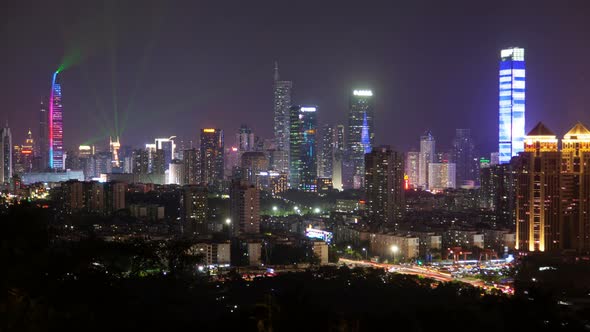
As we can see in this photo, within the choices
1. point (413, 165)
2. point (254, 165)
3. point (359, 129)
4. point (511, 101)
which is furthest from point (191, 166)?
point (511, 101)

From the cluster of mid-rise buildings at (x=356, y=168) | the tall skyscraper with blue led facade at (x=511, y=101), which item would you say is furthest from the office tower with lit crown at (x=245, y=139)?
the tall skyscraper with blue led facade at (x=511, y=101)

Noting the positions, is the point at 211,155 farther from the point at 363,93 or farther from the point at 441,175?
the point at 441,175

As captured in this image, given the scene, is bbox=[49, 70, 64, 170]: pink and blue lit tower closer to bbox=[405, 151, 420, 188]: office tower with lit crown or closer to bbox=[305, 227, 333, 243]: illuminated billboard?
bbox=[305, 227, 333, 243]: illuminated billboard

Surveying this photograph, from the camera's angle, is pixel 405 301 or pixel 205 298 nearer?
pixel 205 298

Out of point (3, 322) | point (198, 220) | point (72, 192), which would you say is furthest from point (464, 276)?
point (72, 192)

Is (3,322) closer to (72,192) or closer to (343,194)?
(72,192)

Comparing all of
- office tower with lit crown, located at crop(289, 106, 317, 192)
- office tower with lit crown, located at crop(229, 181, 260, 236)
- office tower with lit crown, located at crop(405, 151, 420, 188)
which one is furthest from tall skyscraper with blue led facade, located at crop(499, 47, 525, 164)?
office tower with lit crown, located at crop(229, 181, 260, 236)
